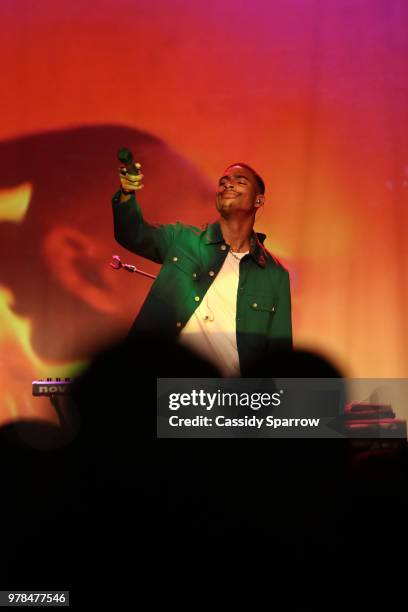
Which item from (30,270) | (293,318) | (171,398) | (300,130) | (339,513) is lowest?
(339,513)

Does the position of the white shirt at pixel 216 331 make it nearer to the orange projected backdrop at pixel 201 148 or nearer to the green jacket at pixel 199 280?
the green jacket at pixel 199 280

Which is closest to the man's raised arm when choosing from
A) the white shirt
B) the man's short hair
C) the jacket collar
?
the jacket collar

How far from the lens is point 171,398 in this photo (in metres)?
2.68

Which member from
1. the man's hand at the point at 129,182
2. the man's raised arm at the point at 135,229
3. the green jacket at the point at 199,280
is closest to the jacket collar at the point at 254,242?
the green jacket at the point at 199,280

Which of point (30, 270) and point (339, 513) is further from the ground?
point (30, 270)

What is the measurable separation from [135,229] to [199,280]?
321 mm

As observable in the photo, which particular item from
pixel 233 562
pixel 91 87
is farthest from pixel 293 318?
pixel 91 87

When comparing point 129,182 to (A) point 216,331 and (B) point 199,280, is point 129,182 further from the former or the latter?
(A) point 216,331

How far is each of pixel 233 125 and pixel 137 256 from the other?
0.65 metres

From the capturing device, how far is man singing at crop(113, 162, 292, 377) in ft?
8.86

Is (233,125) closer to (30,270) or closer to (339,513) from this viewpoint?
(30,270)

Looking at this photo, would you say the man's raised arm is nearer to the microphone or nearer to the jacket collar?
the microphone

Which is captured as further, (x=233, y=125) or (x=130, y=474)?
(x=233, y=125)

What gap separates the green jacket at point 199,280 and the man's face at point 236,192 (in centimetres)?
9
